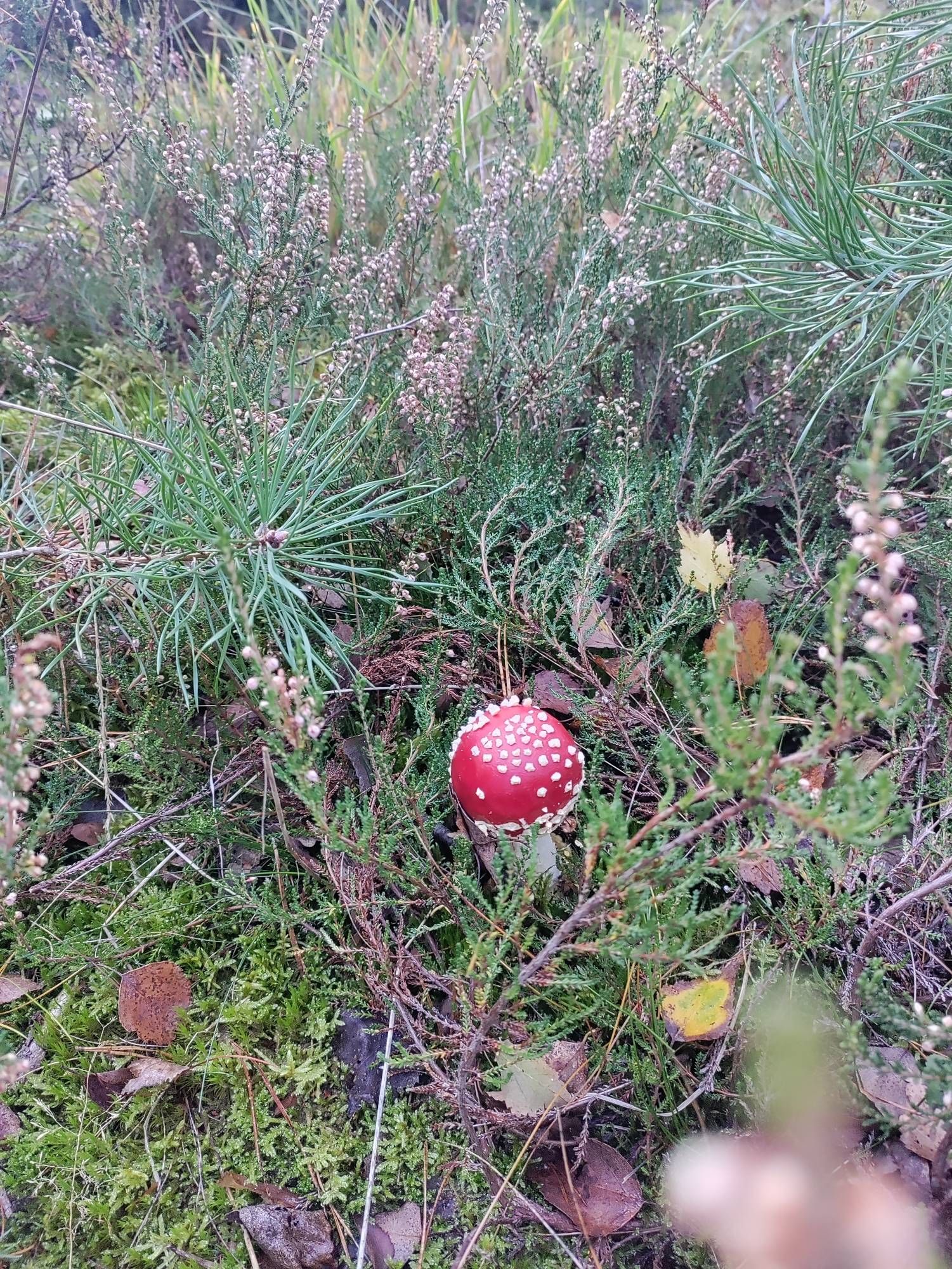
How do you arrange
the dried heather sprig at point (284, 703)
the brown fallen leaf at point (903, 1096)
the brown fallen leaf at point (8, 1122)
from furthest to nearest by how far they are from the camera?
the brown fallen leaf at point (8, 1122) < the brown fallen leaf at point (903, 1096) < the dried heather sprig at point (284, 703)

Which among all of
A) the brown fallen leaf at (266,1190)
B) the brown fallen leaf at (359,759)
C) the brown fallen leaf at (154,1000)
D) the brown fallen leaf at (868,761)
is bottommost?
the brown fallen leaf at (266,1190)

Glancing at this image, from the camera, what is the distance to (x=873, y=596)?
2.79ft

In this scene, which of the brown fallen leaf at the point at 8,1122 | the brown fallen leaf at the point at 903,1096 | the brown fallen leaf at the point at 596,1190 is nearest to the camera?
the brown fallen leaf at the point at 903,1096

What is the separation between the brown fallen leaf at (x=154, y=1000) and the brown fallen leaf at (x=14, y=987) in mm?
215

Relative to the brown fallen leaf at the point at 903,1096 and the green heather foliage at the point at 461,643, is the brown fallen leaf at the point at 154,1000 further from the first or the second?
the brown fallen leaf at the point at 903,1096

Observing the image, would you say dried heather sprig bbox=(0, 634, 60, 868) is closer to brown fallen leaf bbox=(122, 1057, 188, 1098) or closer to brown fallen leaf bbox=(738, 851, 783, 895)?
brown fallen leaf bbox=(122, 1057, 188, 1098)

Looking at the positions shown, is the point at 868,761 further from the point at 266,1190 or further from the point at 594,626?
the point at 266,1190

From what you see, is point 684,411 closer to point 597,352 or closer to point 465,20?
point 597,352

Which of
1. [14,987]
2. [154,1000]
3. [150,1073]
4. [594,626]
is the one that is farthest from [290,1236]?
[594,626]

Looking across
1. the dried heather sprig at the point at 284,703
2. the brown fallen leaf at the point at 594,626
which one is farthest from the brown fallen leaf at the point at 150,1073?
the brown fallen leaf at the point at 594,626

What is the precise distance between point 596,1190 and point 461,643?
115 cm

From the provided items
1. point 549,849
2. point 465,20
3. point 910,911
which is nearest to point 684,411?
point 549,849

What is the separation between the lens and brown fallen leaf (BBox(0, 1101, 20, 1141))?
1.61 metres

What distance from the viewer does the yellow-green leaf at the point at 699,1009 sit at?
1543mm
